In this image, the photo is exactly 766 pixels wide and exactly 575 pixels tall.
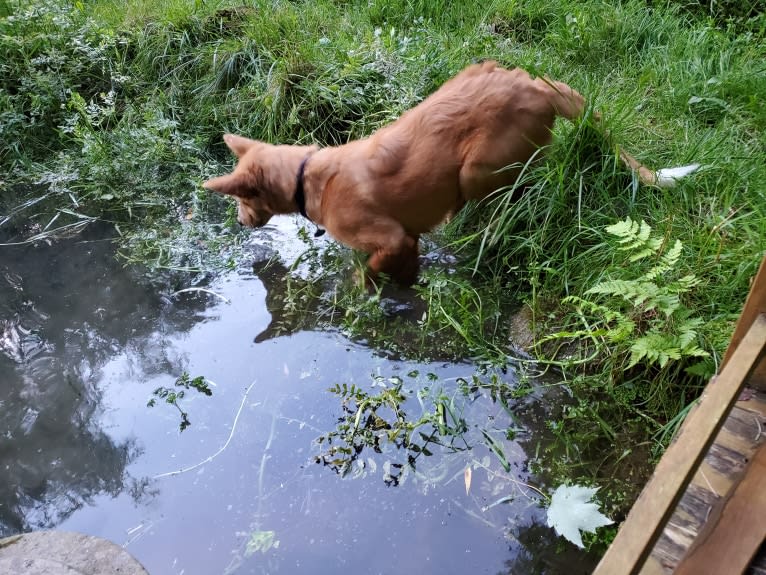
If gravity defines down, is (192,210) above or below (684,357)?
below

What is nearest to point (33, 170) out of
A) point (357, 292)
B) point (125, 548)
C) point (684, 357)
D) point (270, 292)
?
point (270, 292)

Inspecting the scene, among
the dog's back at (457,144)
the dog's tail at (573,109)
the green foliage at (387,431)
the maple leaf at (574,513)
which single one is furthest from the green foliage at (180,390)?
the dog's tail at (573,109)

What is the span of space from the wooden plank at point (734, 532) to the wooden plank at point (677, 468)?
0.49 metres

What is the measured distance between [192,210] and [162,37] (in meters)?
2.27

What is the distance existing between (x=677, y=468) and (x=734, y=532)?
2.31ft

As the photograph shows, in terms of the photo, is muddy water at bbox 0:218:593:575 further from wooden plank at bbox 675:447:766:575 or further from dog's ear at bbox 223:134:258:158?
dog's ear at bbox 223:134:258:158

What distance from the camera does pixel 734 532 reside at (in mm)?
1899

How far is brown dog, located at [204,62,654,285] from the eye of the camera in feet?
11.5

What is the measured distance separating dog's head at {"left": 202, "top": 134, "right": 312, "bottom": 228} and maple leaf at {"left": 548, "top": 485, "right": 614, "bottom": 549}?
7.97 feet

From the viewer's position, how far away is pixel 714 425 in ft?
5.13

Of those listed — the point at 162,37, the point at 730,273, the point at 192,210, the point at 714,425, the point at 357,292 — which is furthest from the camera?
the point at 162,37

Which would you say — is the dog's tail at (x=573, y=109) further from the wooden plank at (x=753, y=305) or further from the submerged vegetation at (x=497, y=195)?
the wooden plank at (x=753, y=305)

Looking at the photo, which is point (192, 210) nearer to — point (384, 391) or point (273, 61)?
point (273, 61)

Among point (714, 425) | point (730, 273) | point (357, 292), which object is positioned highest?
point (714, 425)
